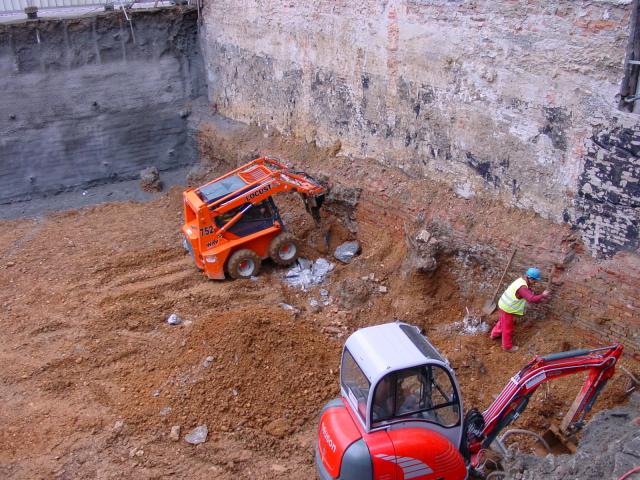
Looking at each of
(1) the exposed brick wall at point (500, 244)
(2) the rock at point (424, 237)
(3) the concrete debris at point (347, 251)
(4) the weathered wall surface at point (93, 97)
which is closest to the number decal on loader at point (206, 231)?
(3) the concrete debris at point (347, 251)

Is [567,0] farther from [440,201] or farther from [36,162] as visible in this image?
[36,162]

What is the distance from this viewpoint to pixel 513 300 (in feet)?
25.3

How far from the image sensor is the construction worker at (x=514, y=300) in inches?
300

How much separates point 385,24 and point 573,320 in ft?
17.9

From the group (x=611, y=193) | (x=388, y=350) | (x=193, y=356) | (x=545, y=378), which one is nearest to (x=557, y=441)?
(x=545, y=378)

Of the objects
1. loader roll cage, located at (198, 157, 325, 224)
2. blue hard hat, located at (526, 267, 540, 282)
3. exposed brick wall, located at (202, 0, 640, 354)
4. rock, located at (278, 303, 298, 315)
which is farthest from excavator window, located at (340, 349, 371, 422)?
loader roll cage, located at (198, 157, 325, 224)

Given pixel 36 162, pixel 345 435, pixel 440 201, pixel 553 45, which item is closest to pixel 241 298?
pixel 440 201

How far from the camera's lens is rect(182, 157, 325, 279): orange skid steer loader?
32.2 feet

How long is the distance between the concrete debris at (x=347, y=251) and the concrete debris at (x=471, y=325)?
8.37 feet

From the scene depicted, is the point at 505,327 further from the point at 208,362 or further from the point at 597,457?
the point at 208,362

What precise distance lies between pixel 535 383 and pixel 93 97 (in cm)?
1209

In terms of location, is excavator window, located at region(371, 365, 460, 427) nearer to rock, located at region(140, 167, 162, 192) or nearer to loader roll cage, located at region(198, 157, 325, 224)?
loader roll cage, located at region(198, 157, 325, 224)

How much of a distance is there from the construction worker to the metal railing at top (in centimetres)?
1236

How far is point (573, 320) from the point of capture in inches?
308
